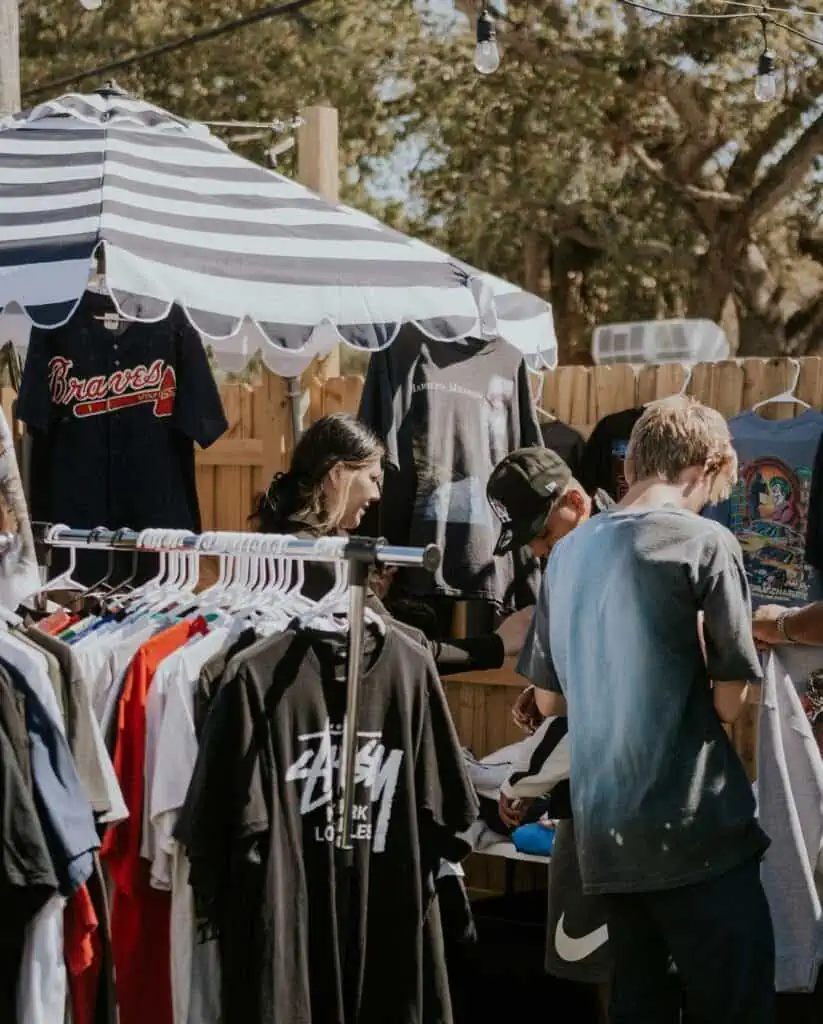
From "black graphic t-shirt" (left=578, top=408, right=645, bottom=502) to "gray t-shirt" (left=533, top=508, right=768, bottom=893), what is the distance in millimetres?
2326

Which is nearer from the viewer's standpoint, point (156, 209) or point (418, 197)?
point (156, 209)

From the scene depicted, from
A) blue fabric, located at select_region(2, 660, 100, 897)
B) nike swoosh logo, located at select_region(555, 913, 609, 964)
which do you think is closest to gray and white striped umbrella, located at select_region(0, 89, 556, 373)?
blue fabric, located at select_region(2, 660, 100, 897)

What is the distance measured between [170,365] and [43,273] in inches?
49.4

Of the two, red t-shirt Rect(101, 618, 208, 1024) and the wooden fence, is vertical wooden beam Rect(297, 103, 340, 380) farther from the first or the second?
red t-shirt Rect(101, 618, 208, 1024)

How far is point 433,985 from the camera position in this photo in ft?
11.8

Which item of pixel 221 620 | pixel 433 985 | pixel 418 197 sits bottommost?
pixel 433 985

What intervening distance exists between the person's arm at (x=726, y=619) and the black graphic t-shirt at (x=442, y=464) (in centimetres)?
218

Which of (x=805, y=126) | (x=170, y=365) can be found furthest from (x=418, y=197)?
(x=170, y=365)

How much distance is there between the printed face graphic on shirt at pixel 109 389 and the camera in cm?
539

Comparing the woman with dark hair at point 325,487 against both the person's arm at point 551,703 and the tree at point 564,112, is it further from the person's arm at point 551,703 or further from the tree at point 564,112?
the tree at point 564,112

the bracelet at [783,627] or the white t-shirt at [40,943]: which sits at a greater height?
the bracelet at [783,627]

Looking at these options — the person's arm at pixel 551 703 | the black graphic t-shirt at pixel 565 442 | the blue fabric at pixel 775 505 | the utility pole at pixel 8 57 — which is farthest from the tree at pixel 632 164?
the person's arm at pixel 551 703

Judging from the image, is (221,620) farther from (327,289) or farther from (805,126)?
(805,126)

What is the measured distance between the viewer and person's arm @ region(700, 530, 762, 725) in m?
3.20
